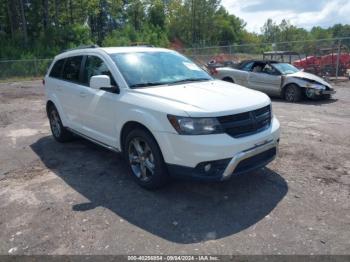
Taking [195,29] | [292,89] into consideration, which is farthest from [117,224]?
[195,29]

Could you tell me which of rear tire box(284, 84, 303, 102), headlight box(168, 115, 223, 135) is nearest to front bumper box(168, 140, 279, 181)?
headlight box(168, 115, 223, 135)

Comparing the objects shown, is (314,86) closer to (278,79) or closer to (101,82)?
(278,79)

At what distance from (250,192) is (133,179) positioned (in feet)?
5.32

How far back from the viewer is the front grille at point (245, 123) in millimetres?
4059

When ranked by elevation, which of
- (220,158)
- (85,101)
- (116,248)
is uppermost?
(85,101)

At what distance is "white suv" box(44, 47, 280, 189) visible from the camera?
13.1ft

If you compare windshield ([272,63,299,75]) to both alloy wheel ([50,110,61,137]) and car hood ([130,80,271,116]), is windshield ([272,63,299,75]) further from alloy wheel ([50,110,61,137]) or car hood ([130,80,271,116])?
alloy wheel ([50,110,61,137])

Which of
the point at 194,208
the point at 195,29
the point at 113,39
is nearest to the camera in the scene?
the point at 194,208

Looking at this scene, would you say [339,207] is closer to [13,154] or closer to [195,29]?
[13,154]

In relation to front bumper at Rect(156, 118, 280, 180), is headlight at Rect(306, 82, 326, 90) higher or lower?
lower

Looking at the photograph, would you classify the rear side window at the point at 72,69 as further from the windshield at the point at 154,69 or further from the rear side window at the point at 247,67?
the rear side window at the point at 247,67

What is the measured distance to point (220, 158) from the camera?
3.98 metres

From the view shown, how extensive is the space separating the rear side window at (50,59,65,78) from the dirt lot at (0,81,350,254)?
1.51m

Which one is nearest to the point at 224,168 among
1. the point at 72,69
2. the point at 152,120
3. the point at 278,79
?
the point at 152,120
